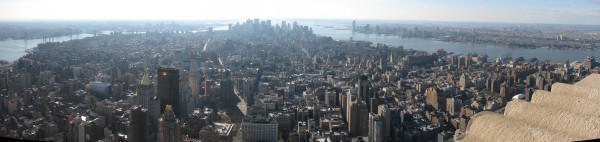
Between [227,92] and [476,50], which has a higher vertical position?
[476,50]

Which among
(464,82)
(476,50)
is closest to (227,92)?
(464,82)

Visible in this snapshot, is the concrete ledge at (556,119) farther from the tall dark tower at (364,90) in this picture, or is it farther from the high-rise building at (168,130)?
the tall dark tower at (364,90)

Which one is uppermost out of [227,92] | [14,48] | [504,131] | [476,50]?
[504,131]

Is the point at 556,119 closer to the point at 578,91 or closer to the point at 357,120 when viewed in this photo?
the point at 578,91

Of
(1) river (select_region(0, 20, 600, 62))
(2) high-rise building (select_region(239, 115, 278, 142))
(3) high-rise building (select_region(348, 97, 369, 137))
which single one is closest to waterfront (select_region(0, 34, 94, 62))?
(1) river (select_region(0, 20, 600, 62))

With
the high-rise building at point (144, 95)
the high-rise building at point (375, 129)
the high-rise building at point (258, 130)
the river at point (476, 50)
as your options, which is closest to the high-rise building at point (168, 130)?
the high-rise building at point (258, 130)
